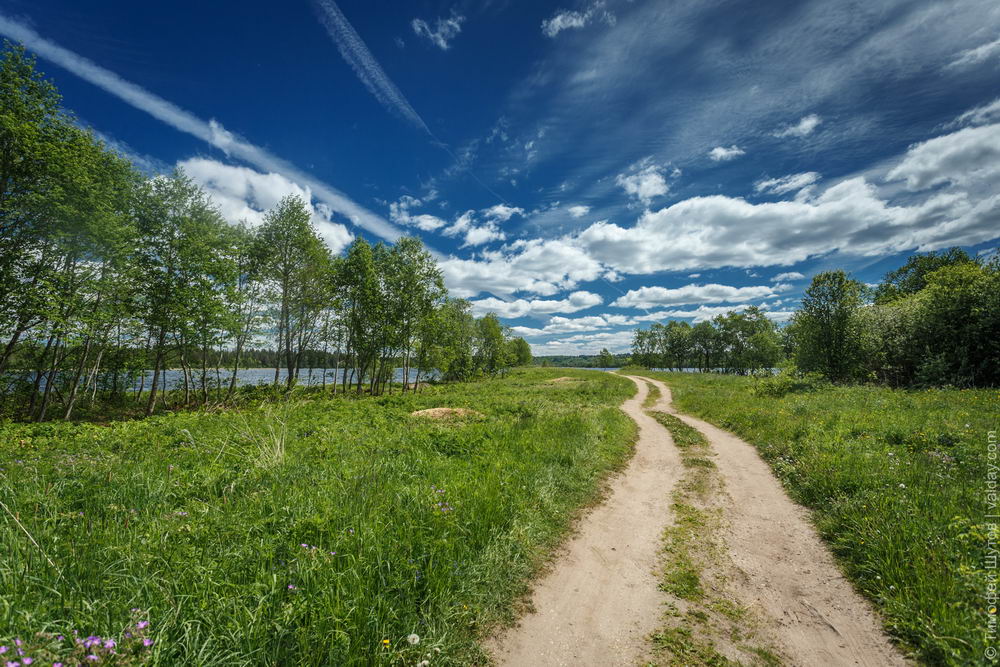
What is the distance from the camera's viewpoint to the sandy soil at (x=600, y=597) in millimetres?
3727

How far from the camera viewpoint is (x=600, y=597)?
15.0 ft

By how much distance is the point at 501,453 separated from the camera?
9312 millimetres

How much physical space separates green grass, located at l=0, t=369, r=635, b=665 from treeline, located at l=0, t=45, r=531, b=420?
13234 mm

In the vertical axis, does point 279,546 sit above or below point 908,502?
above

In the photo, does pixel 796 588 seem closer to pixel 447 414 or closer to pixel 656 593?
pixel 656 593

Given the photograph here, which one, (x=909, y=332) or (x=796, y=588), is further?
(x=909, y=332)

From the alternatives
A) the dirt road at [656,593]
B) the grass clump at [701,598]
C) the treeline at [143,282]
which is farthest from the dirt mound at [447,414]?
the treeline at [143,282]

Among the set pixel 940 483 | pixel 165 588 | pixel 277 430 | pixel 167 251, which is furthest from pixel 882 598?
pixel 167 251

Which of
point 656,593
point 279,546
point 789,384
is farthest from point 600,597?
point 789,384

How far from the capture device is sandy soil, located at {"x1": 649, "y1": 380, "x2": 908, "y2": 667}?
379 cm

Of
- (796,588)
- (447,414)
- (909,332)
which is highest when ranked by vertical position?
(909,332)

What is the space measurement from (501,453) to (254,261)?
29.0m

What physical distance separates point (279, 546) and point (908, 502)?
997 cm

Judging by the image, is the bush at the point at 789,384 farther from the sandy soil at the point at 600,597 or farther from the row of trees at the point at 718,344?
the row of trees at the point at 718,344
